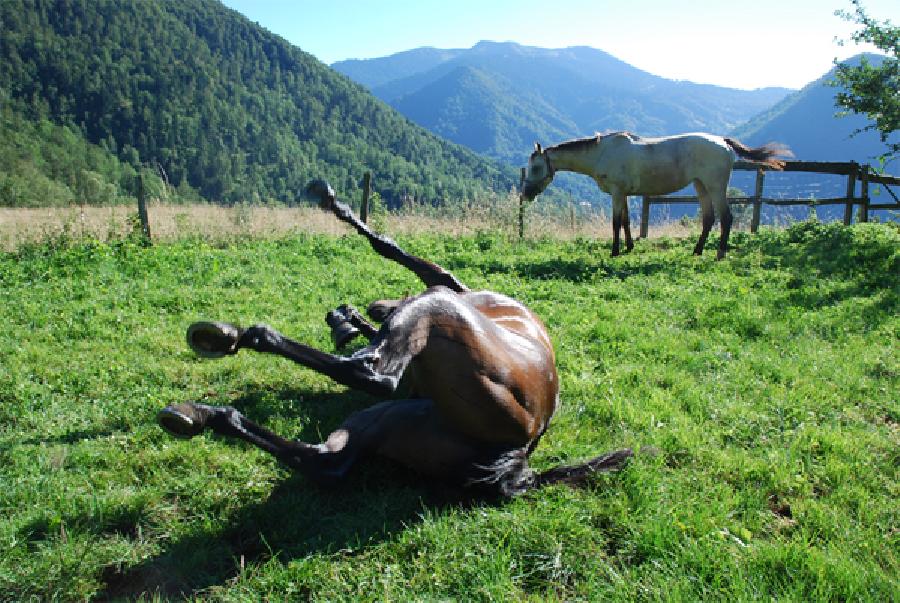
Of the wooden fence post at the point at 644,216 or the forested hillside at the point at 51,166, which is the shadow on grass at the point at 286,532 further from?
the forested hillside at the point at 51,166

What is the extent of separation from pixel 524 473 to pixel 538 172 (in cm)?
1008

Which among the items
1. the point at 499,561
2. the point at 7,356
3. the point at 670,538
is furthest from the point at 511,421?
the point at 7,356

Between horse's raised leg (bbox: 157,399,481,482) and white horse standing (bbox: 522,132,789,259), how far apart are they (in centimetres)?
940


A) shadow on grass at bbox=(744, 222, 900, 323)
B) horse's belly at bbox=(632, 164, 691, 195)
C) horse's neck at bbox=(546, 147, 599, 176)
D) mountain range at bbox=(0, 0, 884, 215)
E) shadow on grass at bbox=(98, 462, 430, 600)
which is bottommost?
shadow on grass at bbox=(98, 462, 430, 600)

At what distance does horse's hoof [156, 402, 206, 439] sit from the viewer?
2217 millimetres

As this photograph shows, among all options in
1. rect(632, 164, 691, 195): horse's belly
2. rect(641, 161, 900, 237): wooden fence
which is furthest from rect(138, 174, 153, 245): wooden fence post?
rect(641, 161, 900, 237): wooden fence

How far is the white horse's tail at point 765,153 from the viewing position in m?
11.3

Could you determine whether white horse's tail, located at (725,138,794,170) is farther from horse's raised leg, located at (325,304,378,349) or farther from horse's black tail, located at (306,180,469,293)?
horse's raised leg, located at (325,304,378,349)

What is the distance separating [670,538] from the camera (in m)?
2.68


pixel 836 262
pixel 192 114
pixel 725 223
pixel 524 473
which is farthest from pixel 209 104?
pixel 524 473

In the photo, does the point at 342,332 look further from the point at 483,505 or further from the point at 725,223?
the point at 725,223

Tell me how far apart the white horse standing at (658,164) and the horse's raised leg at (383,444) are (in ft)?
30.8

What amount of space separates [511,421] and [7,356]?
475 cm

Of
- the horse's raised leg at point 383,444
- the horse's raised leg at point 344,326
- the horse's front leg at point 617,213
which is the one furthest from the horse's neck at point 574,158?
the horse's raised leg at point 383,444
